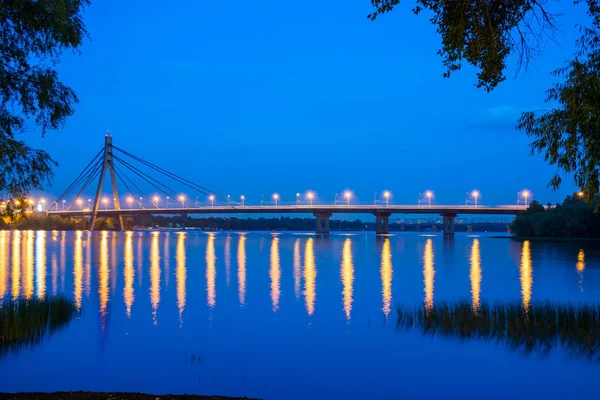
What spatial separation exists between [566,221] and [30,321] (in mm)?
85537

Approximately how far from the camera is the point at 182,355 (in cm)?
1475

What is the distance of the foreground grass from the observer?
14922 mm

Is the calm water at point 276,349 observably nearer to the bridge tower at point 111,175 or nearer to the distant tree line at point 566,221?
the distant tree line at point 566,221

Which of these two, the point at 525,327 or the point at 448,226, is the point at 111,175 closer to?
the point at 448,226

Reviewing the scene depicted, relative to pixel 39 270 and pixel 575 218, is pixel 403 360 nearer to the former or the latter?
pixel 39 270

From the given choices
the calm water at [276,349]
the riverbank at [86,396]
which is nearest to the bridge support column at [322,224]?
the calm water at [276,349]

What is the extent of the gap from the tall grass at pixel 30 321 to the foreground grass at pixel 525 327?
433 inches

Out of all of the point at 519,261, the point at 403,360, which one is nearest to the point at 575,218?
the point at 519,261

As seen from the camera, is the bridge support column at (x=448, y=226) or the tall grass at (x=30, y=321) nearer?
the tall grass at (x=30, y=321)

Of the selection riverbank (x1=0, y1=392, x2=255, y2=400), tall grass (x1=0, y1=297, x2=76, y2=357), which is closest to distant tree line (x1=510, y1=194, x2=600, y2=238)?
tall grass (x1=0, y1=297, x2=76, y2=357)

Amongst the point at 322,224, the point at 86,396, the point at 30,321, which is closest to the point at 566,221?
the point at 322,224

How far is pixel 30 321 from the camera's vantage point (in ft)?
52.7

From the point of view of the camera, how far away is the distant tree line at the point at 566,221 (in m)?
84.1

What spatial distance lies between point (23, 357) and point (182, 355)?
3.73 metres
